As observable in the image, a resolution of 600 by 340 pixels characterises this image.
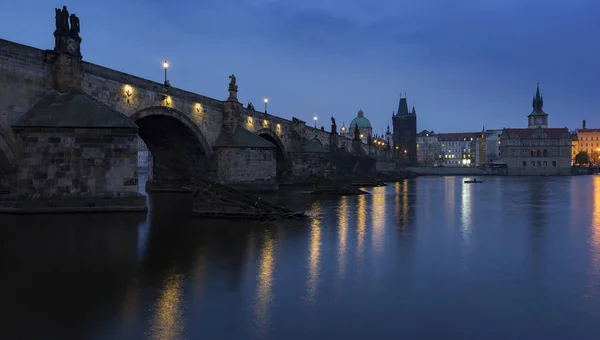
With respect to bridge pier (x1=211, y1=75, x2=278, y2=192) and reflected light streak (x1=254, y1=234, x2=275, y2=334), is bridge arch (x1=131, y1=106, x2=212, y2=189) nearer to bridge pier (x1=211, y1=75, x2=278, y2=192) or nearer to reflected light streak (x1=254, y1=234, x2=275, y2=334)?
bridge pier (x1=211, y1=75, x2=278, y2=192)

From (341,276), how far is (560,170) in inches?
5185

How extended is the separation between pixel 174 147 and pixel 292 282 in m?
30.1

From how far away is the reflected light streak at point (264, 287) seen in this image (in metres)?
6.80

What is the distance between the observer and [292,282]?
9.06m

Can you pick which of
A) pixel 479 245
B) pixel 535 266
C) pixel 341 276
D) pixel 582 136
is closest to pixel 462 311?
pixel 341 276

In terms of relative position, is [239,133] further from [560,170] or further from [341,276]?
[560,170]

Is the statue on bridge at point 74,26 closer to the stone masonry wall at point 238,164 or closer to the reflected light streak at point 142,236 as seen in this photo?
the reflected light streak at point 142,236

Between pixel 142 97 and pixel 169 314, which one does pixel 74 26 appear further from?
pixel 169 314

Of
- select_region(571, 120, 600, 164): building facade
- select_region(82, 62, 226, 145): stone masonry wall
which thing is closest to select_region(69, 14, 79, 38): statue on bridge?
select_region(82, 62, 226, 145): stone masonry wall

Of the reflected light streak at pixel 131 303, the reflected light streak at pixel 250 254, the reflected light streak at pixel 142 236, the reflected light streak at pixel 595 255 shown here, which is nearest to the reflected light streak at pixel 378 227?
the reflected light streak at pixel 250 254

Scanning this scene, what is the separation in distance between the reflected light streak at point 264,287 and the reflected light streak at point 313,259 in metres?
0.74

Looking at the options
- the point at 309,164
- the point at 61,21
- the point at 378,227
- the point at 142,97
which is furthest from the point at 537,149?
the point at 61,21

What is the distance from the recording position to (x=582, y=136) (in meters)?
175

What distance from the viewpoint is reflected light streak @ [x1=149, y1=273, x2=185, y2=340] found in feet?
20.4
